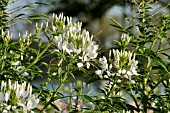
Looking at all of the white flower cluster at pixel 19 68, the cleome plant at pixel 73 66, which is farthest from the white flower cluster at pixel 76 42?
the white flower cluster at pixel 19 68

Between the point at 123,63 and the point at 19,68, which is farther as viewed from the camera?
the point at 19,68

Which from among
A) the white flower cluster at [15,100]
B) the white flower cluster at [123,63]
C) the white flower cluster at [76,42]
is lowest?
the white flower cluster at [15,100]

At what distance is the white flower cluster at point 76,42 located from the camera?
123 centimetres

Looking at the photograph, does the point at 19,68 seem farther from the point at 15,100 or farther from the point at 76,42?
the point at 15,100

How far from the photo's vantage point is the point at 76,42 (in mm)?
1228

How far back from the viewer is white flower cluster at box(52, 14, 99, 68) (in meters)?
1.23

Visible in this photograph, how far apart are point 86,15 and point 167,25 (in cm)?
497

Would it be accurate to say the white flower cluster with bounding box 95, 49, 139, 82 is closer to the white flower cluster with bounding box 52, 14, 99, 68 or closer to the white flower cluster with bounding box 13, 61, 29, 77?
the white flower cluster with bounding box 52, 14, 99, 68

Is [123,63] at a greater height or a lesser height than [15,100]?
greater

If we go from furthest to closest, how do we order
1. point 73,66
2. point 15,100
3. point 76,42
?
point 73,66
point 76,42
point 15,100

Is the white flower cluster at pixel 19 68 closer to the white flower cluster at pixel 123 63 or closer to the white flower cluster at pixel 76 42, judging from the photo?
the white flower cluster at pixel 76 42

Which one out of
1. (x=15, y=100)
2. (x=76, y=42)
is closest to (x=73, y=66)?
(x=76, y=42)

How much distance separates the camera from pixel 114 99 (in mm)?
1410

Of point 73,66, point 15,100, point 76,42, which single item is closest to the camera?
Result: point 15,100
